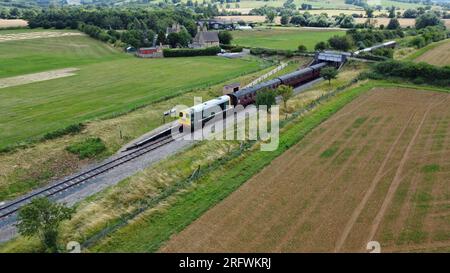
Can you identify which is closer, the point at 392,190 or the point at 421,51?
the point at 392,190

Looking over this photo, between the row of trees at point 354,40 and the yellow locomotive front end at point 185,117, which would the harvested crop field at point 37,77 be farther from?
the row of trees at point 354,40

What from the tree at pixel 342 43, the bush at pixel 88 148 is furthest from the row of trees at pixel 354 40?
the bush at pixel 88 148

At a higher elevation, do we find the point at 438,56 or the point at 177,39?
the point at 177,39

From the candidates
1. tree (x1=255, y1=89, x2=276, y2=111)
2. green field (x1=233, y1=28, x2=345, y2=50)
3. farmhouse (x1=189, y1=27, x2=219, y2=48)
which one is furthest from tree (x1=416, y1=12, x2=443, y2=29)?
tree (x1=255, y1=89, x2=276, y2=111)

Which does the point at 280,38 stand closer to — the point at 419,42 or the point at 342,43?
the point at 342,43

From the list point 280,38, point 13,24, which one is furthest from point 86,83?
point 13,24

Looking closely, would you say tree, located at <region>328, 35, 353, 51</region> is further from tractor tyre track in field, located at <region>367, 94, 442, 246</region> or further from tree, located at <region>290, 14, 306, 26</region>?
tree, located at <region>290, 14, 306, 26</region>

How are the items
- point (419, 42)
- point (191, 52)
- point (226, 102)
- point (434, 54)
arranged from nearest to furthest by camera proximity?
point (226, 102), point (434, 54), point (419, 42), point (191, 52)
